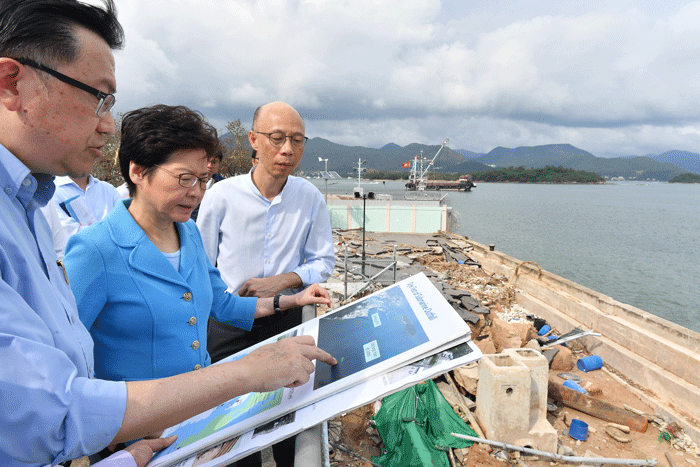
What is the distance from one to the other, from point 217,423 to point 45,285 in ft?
2.07

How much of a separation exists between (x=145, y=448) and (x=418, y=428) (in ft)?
11.7

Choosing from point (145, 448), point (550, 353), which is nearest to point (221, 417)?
point (145, 448)

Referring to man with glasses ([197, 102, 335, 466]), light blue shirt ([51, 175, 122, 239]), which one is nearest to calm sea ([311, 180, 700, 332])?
light blue shirt ([51, 175, 122, 239])

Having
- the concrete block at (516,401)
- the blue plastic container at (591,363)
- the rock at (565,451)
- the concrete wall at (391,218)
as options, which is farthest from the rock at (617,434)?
the concrete wall at (391,218)

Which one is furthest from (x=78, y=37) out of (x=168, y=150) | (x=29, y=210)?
(x=168, y=150)

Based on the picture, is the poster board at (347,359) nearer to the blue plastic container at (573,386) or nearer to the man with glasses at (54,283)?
the man with glasses at (54,283)

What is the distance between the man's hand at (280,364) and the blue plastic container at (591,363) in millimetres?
7706

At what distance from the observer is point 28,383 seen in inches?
26.6

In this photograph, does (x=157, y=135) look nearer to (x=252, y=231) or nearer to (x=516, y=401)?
(x=252, y=231)

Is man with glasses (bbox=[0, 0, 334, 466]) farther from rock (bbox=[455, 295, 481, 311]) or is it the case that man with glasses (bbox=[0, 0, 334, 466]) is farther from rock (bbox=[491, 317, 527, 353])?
rock (bbox=[455, 295, 481, 311])

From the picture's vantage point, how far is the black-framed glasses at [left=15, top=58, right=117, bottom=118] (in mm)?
878

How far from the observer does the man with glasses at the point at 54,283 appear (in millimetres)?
695

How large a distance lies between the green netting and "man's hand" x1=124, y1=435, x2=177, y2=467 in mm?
3182

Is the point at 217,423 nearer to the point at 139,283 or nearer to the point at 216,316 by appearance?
the point at 139,283
